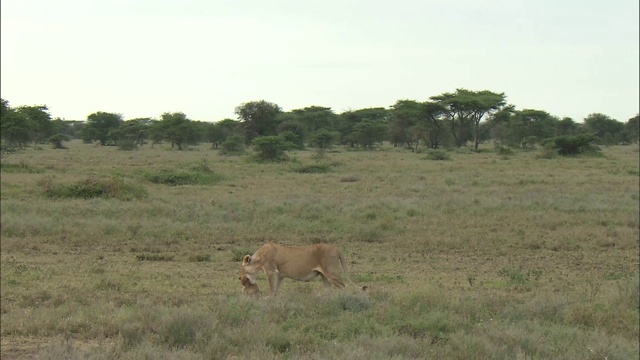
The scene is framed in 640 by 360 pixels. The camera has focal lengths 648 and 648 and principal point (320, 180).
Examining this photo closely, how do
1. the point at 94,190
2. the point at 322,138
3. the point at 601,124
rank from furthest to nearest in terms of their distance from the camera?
the point at 601,124
the point at 322,138
the point at 94,190

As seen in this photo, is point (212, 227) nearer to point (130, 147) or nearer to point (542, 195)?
point (542, 195)

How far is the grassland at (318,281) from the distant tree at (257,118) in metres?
20.5

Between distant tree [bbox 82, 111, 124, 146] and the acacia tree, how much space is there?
106ft

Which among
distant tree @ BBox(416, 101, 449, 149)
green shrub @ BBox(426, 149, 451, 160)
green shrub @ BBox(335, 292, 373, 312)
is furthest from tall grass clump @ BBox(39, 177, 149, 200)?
distant tree @ BBox(416, 101, 449, 149)

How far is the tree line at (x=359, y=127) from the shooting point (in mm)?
46125

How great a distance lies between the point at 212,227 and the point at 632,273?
28.6 ft

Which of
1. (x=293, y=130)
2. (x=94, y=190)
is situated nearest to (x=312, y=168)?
(x=94, y=190)

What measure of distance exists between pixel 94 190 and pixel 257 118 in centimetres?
2639

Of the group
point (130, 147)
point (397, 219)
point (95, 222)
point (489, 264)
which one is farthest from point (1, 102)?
point (489, 264)

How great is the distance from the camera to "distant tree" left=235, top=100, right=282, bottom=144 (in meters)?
45.2

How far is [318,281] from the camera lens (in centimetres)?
1040

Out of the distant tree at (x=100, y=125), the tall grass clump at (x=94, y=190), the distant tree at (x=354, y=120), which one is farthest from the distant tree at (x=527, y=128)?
the distant tree at (x=100, y=125)

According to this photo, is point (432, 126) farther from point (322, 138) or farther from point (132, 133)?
point (132, 133)

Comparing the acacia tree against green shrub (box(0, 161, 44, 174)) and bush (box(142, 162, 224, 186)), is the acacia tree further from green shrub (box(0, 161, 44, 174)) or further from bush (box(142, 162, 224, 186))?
green shrub (box(0, 161, 44, 174))
